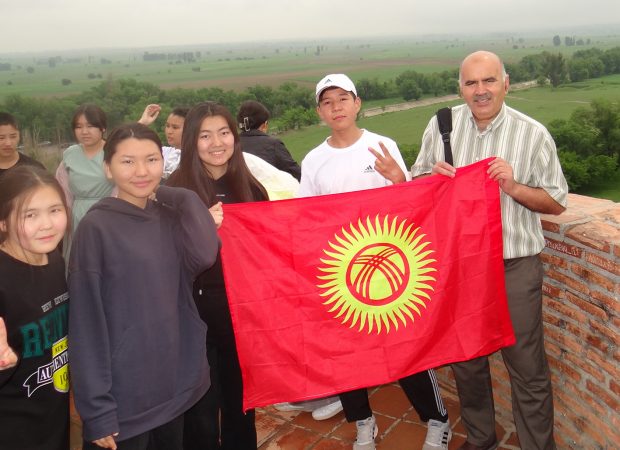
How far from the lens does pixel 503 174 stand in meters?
2.83

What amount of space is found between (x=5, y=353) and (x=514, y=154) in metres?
2.39

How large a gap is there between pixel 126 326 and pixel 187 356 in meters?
0.38

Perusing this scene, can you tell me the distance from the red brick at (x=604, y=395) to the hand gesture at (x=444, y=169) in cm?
137

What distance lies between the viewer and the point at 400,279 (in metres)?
3.03

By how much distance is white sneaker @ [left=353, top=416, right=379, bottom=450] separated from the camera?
3.51 m

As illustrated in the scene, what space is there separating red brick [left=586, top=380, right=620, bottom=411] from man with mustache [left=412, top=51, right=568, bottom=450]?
210 millimetres

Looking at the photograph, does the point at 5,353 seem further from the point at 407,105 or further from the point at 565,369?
the point at 407,105

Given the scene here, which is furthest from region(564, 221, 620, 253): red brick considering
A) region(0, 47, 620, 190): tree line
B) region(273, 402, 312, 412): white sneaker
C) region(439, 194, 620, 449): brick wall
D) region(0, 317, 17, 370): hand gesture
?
region(0, 317, 17, 370): hand gesture

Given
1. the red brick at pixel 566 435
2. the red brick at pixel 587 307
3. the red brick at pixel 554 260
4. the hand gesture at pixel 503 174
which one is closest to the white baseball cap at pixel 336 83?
the hand gesture at pixel 503 174

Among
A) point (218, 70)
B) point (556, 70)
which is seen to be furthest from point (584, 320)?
point (218, 70)

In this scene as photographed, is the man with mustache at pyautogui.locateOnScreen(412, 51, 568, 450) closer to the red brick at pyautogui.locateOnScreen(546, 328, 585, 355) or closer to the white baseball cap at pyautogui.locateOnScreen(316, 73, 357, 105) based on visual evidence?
the red brick at pyautogui.locateOnScreen(546, 328, 585, 355)

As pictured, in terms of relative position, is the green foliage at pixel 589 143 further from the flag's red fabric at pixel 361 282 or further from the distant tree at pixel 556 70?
the flag's red fabric at pixel 361 282

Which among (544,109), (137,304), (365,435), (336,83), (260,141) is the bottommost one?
(544,109)

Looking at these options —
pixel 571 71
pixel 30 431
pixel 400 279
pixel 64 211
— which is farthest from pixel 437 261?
pixel 571 71
